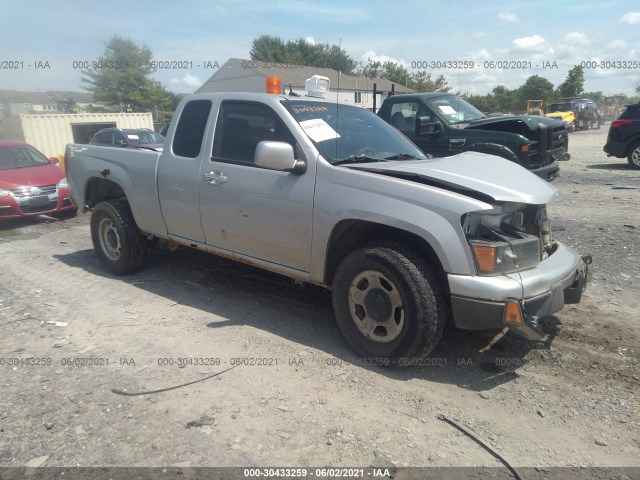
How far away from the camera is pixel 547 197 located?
3.29 metres

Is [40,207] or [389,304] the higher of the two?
[389,304]

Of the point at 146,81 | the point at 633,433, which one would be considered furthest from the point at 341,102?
the point at 146,81

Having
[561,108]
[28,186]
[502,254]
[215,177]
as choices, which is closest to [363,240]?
[502,254]

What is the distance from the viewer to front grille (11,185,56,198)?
28.9ft

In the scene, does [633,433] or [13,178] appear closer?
[633,433]

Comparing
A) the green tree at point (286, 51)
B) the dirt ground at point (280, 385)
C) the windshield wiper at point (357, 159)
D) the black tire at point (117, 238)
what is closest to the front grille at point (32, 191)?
the black tire at point (117, 238)

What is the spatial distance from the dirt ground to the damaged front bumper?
1.75ft

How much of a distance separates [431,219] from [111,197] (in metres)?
4.31

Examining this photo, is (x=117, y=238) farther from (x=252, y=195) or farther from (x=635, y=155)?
(x=635, y=155)

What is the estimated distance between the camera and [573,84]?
45.9 meters

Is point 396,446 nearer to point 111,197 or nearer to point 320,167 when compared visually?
point 320,167

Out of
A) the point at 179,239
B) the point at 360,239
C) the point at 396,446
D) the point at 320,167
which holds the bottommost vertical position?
the point at 396,446

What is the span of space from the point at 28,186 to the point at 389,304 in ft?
27.7

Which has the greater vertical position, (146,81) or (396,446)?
(146,81)
